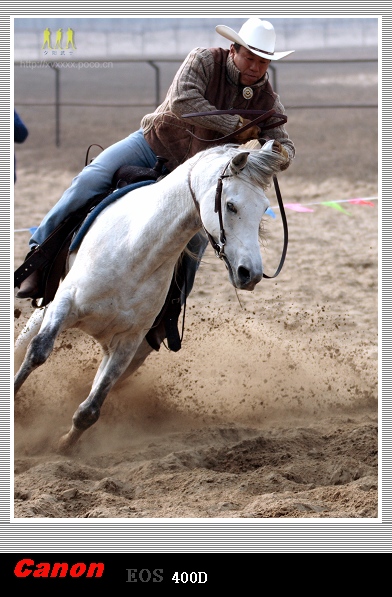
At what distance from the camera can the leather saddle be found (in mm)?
4551

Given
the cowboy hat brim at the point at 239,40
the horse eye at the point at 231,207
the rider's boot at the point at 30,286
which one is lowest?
the rider's boot at the point at 30,286

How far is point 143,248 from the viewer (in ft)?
13.3

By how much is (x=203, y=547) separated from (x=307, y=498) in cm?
93

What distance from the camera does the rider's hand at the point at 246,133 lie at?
4.08 metres

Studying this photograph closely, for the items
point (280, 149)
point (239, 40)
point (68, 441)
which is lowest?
point (68, 441)

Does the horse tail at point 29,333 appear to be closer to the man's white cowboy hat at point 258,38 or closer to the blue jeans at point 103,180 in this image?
the blue jeans at point 103,180

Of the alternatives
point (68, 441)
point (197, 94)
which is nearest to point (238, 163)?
point (197, 94)

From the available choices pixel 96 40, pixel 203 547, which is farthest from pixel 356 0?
pixel 96 40

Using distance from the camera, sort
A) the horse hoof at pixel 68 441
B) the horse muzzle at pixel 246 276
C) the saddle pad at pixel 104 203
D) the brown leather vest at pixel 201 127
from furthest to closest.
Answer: the horse hoof at pixel 68 441
the saddle pad at pixel 104 203
the brown leather vest at pixel 201 127
the horse muzzle at pixel 246 276

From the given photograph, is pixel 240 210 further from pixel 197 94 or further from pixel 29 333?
pixel 29 333

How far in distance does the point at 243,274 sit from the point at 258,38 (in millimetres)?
1309
